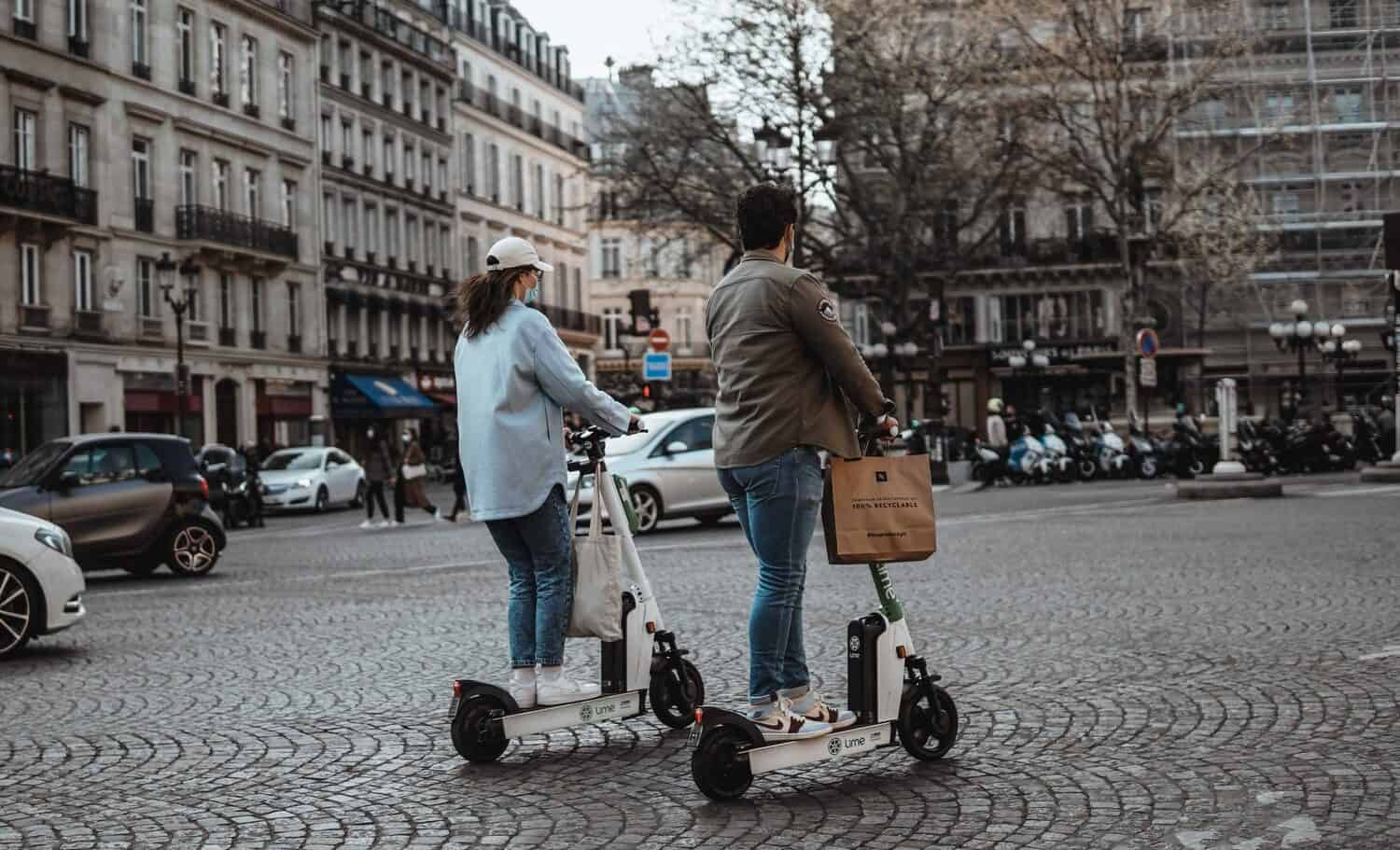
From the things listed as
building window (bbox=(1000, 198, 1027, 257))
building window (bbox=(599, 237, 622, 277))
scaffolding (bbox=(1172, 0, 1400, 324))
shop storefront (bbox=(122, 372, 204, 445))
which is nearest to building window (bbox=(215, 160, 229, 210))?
shop storefront (bbox=(122, 372, 204, 445))

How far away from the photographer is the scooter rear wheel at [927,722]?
249 inches

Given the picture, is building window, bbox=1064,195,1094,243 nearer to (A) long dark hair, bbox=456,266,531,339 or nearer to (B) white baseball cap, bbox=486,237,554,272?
(B) white baseball cap, bbox=486,237,554,272

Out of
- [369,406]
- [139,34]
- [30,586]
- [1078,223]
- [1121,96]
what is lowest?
[30,586]

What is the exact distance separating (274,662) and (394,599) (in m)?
3.88

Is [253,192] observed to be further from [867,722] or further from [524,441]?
[867,722]

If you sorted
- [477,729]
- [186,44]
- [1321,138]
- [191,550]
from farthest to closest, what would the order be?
[1321,138]
[186,44]
[191,550]
[477,729]

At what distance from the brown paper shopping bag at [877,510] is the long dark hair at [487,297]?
152cm

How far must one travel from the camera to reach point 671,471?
23.1 metres

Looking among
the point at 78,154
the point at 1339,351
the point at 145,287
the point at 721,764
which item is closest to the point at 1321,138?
the point at 1339,351

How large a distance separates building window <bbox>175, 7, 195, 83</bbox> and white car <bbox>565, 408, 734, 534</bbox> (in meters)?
31.0

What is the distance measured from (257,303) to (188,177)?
5280 millimetres

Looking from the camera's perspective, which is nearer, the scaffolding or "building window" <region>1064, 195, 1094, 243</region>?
the scaffolding

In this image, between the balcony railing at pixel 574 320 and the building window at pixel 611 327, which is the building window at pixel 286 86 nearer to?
the balcony railing at pixel 574 320

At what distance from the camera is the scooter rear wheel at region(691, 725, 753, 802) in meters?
5.82
